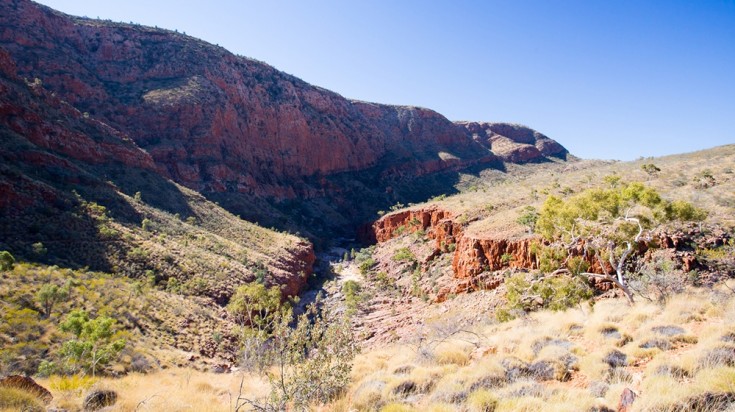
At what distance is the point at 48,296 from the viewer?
1446 centimetres

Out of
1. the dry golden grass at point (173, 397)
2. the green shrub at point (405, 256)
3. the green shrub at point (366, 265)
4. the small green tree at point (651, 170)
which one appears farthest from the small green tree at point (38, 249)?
the small green tree at point (651, 170)

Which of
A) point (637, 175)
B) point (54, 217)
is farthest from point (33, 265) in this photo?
point (637, 175)

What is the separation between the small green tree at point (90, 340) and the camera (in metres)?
10.9

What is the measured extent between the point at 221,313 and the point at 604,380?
21.2m

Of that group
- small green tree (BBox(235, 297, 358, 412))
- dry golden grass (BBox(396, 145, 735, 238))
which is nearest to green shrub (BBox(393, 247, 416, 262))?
dry golden grass (BBox(396, 145, 735, 238))

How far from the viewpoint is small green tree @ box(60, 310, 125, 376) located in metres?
10.9

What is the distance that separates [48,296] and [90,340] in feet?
13.9

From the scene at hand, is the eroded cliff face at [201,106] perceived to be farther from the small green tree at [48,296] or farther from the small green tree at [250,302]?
the small green tree at [48,296]

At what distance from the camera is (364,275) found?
3831cm

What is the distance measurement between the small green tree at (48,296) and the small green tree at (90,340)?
1.14 meters

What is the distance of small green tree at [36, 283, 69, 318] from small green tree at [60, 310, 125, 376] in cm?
114

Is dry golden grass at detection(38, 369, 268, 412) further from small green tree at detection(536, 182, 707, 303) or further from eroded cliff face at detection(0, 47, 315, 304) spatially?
eroded cliff face at detection(0, 47, 315, 304)

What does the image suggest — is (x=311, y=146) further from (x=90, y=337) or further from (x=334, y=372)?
(x=334, y=372)

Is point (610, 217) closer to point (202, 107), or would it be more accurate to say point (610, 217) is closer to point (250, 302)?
point (250, 302)
